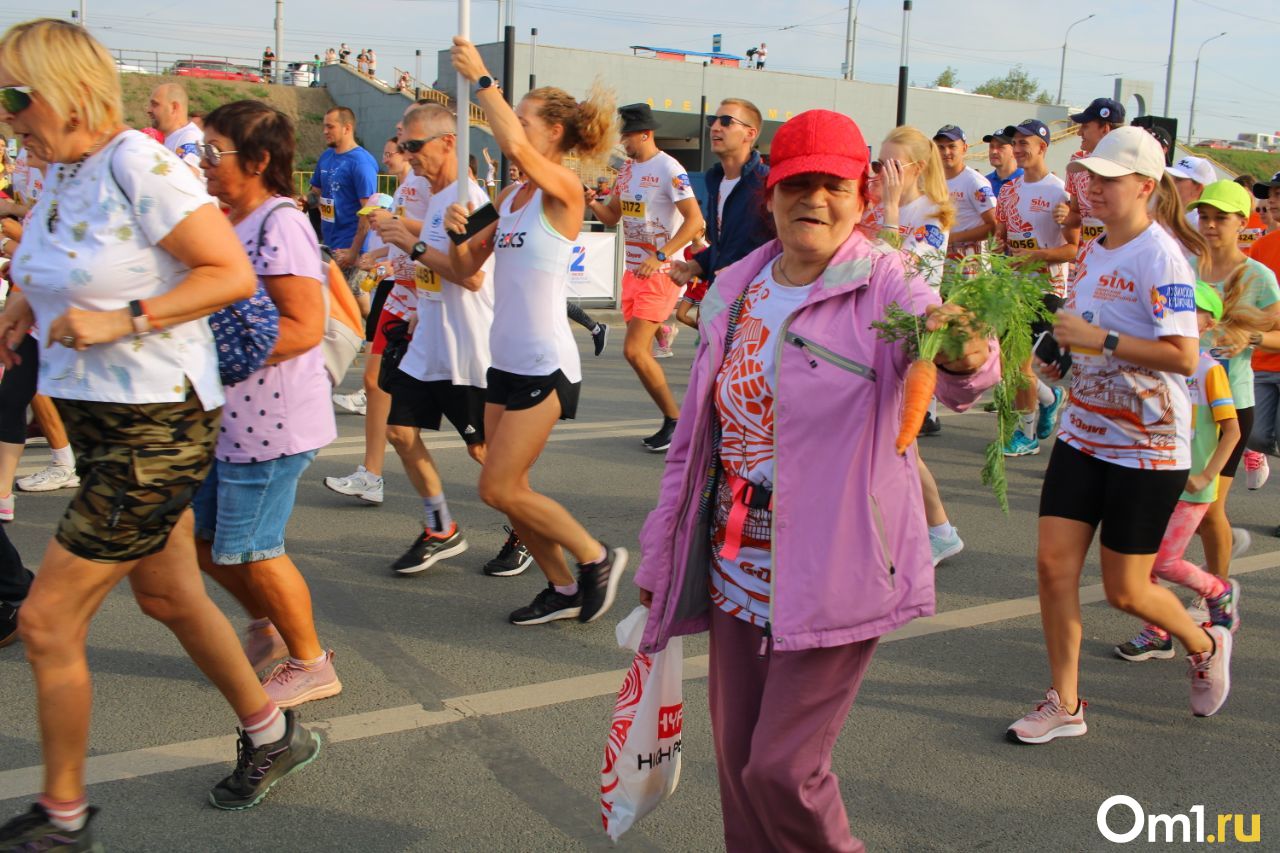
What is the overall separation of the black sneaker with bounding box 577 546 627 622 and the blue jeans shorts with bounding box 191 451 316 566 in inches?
55.6

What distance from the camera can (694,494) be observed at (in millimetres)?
2773

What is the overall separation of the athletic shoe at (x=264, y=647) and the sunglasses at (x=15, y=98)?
210cm

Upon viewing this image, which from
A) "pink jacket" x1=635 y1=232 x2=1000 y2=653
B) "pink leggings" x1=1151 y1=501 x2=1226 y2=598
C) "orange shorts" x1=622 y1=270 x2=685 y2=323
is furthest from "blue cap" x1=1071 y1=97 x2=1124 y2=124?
"pink jacket" x1=635 y1=232 x2=1000 y2=653

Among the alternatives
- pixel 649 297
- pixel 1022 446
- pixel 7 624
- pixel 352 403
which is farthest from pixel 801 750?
pixel 352 403

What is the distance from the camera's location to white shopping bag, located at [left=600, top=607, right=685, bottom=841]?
281cm

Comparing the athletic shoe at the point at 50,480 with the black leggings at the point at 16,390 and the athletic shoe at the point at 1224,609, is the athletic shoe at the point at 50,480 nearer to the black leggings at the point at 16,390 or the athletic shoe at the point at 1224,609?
the black leggings at the point at 16,390

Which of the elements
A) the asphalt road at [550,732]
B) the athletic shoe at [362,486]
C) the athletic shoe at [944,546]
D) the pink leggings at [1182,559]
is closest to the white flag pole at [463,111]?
the asphalt road at [550,732]

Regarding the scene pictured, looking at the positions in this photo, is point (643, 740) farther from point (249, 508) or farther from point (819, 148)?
point (249, 508)

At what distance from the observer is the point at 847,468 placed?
2.53 metres

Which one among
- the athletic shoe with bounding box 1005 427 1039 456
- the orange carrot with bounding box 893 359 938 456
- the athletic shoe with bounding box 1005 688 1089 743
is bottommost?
the athletic shoe with bounding box 1005 688 1089 743

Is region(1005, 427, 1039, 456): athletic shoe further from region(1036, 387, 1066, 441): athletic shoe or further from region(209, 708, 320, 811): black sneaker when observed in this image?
region(209, 708, 320, 811): black sneaker

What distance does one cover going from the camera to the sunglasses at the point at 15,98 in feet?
9.12

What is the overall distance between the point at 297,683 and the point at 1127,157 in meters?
3.18

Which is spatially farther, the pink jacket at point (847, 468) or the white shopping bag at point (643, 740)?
the white shopping bag at point (643, 740)
